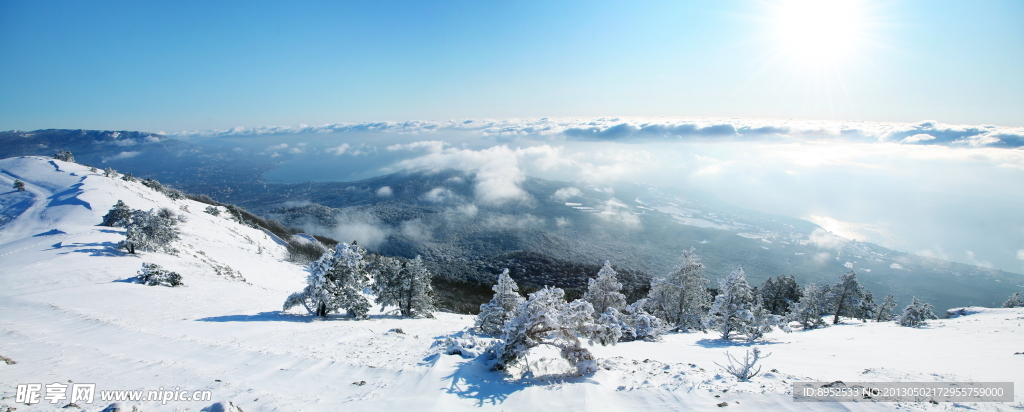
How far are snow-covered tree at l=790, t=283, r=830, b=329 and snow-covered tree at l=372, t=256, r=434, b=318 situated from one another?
123ft

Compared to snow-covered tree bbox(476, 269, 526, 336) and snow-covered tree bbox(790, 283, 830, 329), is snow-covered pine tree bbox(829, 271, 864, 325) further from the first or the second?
snow-covered tree bbox(476, 269, 526, 336)

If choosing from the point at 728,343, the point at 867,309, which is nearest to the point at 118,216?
→ the point at 728,343

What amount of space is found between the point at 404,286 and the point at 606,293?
60.6 ft

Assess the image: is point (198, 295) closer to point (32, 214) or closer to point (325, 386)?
point (325, 386)

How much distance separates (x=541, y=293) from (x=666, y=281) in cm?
2258

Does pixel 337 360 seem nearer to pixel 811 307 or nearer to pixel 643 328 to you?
pixel 643 328

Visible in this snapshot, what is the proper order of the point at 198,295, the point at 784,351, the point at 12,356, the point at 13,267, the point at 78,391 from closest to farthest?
1. the point at 78,391
2. the point at 12,356
3. the point at 784,351
4. the point at 198,295
5. the point at 13,267

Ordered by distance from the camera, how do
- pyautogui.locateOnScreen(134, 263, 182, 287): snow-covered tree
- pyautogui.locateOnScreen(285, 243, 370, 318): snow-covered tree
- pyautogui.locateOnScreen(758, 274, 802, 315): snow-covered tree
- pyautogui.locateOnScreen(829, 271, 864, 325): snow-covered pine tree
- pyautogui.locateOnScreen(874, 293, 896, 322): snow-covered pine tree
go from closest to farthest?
pyautogui.locateOnScreen(285, 243, 370, 318): snow-covered tree < pyautogui.locateOnScreen(134, 263, 182, 287): snow-covered tree < pyautogui.locateOnScreen(829, 271, 864, 325): snow-covered pine tree < pyautogui.locateOnScreen(874, 293, 896, 322): snow-covered pine tree < pyautogui.locateOnScreen(758, 274, 802, 315): snow-covered tree

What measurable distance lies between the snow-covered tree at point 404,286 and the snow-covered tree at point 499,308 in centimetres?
987

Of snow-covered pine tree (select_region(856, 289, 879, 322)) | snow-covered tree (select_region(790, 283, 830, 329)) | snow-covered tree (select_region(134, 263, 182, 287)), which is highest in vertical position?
snow-covered tree (select_region(134, 263, 182, 287))

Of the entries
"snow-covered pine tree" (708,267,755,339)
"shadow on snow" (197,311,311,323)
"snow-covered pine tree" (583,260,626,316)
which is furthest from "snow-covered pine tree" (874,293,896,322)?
"shadow on snow" (197,311,311,323)

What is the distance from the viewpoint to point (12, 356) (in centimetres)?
1212

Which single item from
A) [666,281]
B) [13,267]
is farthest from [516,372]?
[13,267]

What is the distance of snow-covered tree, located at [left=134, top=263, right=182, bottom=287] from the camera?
28.9 meters
